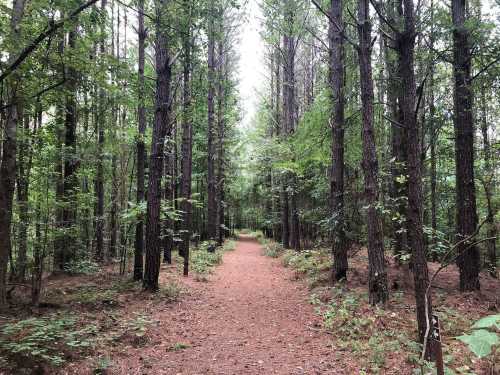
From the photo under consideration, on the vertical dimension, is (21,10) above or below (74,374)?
above

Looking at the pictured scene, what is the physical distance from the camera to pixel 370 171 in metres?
6.68

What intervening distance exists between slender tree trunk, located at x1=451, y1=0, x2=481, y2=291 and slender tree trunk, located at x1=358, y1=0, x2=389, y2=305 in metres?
2.47

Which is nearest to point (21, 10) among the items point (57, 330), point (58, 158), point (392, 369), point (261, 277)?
point (58, 158)

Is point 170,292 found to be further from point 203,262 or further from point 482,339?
point 482,339

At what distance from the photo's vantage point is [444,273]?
9.55m

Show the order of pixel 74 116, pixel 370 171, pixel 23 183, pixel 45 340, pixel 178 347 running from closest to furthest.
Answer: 1. pixel 45 340
2. pixel 178 347
3. pixel 370 171
4. pixel 23 183
5. pixel 74 116

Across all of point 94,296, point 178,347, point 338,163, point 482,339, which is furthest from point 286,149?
point 482,339

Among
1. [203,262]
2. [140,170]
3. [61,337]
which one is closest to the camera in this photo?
[61,337]

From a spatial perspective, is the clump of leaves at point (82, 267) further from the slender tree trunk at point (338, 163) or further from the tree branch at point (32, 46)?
the slender tree trunk at point (338, 163)

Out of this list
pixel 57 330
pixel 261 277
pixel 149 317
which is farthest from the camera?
pixel 261 277

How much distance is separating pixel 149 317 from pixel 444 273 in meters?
8.58

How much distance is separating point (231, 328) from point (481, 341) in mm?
5528

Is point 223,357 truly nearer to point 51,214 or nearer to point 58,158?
point 51,214

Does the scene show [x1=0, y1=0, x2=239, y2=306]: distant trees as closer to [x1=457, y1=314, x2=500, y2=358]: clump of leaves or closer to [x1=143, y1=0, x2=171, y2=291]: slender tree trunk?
[x1=143, y1=0, x2=171, y2=291]: slender tree trunk
